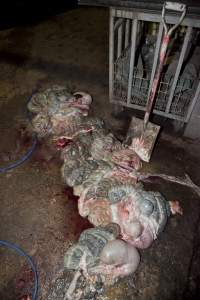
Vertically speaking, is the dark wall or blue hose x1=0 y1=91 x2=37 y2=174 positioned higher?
the dark wall

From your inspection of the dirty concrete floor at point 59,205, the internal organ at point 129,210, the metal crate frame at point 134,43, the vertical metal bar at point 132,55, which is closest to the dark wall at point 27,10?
the dirty concrete floor at point 59,205

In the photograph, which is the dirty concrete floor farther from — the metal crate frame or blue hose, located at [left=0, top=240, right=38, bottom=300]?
the metal crate frame

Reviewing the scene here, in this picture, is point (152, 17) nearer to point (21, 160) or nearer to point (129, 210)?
point (129, 210)

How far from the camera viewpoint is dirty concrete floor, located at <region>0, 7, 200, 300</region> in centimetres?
259

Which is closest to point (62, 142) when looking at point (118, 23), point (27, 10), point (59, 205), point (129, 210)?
point (59, 205)

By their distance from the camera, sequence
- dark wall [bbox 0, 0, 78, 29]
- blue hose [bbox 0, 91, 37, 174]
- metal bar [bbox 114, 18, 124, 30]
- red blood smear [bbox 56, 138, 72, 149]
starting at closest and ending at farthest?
metal bar [bbox 114, 18, 124, 30] → blue hose [bbox 0, 91, 37, 174] → red blood smear [bbox 56, 138, 72, 149] → dark wall [bbox 0, 0, 78, 29]

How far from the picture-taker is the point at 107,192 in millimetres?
2941

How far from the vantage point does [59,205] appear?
10.2 ft

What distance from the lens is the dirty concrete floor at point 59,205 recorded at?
102 inches

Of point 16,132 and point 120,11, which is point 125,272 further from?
point 120,11

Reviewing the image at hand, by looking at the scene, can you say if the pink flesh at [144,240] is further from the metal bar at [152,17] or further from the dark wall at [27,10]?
the dark wall at [27,10]

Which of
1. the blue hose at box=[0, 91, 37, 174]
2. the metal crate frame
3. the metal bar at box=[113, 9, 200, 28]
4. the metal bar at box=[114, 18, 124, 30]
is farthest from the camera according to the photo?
the blue hose at box=[0, 91, 37, 174]

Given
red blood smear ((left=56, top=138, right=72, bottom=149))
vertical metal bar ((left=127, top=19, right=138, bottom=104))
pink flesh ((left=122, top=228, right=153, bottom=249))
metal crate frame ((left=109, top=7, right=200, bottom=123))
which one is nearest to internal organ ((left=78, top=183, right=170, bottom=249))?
pink flesh ((left=122, top=228, right=153, bottom=249))

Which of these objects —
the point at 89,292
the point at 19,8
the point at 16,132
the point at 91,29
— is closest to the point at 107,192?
the point at 89,292
